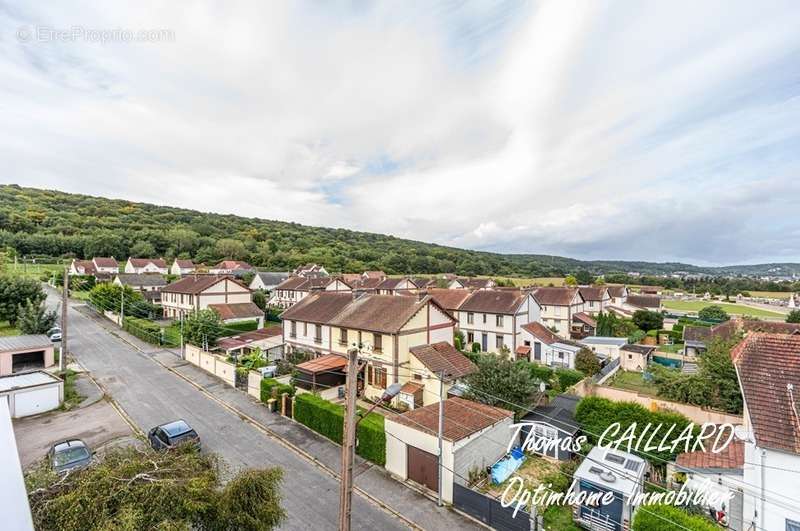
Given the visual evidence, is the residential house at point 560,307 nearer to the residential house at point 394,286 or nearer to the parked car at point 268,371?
the residential house at point 394,286

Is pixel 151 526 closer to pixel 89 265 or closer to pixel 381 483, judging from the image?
pixel 381 483

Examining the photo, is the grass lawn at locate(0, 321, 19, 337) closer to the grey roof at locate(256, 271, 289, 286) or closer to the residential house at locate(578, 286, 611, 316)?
the grey roof at locate(256, 271, 289, 286)

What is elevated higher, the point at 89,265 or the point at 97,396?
the point at 89,265

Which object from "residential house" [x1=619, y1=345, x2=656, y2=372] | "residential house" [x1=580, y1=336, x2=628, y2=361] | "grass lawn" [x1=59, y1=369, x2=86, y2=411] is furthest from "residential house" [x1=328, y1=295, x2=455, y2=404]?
"residential house" [x1=619, y1=345, x2=656, y2=372]

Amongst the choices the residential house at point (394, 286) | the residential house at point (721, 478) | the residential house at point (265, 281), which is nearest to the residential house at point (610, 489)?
the residential house at point (721, 478)

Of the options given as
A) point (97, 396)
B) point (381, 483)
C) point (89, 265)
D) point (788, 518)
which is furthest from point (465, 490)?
point (89, 265)
